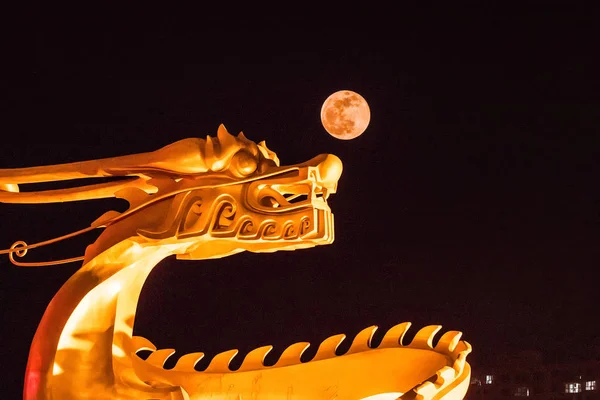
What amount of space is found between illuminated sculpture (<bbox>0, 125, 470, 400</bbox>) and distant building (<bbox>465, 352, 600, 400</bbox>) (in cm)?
450

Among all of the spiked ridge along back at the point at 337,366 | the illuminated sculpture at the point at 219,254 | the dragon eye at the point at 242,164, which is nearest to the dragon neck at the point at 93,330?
the illuminated sculpture at the point at 219,254

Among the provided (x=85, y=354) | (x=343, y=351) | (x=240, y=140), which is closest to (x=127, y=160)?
(x=240, y=140)

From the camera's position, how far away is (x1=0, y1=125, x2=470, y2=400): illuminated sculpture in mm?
1801

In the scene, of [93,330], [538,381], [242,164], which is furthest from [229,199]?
[538,381]

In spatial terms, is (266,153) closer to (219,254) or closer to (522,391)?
(219,254)

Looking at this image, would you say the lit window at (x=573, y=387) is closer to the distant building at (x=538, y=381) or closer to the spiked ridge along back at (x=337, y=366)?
the distant building at (x=538, y=381)

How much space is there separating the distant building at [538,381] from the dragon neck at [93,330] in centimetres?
465

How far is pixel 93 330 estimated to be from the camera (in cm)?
186

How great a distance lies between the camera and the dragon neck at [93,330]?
180 centimetres

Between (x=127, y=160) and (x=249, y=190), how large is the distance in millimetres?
325

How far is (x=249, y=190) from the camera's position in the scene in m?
1.85

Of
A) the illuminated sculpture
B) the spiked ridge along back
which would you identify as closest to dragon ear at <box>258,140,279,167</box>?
the illuminated sculpture

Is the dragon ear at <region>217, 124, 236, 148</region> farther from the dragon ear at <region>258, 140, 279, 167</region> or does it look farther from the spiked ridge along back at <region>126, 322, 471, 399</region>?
the spiked ridge along back at <region>126, 322, 471, 399</region>

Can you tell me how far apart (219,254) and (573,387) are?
210 inches
